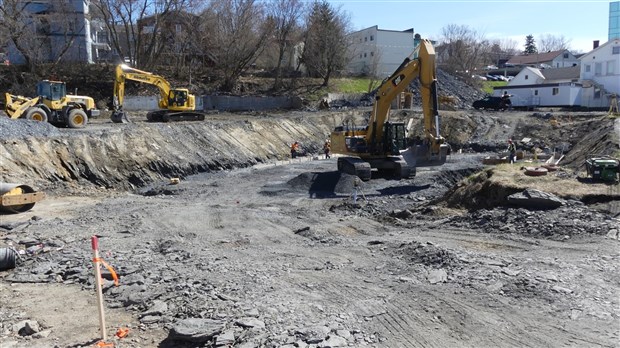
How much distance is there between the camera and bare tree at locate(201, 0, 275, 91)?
46531 mm

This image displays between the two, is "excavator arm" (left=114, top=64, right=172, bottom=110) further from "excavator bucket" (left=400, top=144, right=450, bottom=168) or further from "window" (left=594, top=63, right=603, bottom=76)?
"window" (left=594, top=63, right=603, bottom=76)

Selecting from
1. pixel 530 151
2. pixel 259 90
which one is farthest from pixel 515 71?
pixel 530 151

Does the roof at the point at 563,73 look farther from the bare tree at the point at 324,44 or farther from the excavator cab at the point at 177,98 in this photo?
the excavator cab at the point at 177,98

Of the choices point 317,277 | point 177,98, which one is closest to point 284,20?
point 177,98

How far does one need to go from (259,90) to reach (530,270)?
4125 centimetres

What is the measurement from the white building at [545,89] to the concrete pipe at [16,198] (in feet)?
143

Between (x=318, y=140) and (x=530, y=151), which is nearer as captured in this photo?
(x=530, y=151)

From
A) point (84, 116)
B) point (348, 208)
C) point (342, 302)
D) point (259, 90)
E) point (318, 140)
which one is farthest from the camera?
point (259, 90)

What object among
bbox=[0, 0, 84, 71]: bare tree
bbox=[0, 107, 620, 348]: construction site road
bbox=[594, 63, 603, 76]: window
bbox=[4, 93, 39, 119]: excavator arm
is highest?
bbox=[0, 0, 84, 71]: bare tree

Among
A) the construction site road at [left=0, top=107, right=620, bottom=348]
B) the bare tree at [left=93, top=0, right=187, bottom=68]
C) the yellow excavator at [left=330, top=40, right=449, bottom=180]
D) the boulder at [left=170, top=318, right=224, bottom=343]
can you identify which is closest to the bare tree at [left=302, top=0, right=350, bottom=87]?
the bare tree at [left=93, top=0, right=187, bottom=68]

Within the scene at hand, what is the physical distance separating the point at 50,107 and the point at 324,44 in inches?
1243

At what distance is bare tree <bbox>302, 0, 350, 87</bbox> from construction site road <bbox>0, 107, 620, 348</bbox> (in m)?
36.7

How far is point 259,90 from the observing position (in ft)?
156

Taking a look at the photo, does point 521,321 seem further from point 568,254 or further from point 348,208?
point 348,208
